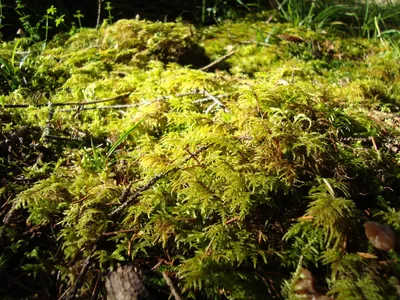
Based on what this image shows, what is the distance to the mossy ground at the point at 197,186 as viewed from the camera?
1348mm

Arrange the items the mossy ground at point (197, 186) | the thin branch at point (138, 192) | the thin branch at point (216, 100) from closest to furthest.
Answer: the mossy ground at point (197, 186) < the thin branch at point (138, 192) < the thin branch at point (216, 100)

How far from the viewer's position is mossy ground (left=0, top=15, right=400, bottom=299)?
53.1 inches

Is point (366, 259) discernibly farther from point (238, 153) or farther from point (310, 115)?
point (310, 115)

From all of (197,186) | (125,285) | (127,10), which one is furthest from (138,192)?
(127,10)

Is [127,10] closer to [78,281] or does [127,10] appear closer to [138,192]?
[138,192]

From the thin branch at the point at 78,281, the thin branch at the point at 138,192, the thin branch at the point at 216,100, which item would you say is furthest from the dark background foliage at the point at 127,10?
Answer: the thin branch at the point at 78,281

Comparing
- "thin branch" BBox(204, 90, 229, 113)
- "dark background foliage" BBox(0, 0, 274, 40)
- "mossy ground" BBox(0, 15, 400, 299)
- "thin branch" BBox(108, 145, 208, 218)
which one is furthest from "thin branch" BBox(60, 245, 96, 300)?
"dark background foliage" BBox(0, 0, 274, 40)

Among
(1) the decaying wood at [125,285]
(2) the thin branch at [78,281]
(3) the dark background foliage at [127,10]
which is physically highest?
(3) the dark background foliage at [127,10]

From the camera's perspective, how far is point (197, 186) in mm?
1556

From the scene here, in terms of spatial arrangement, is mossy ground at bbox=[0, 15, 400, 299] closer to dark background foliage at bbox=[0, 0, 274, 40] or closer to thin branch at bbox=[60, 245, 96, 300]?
thin branch at bbox=[60, 245, 96, 300]

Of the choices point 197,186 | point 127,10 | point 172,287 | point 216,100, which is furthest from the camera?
point 127,10

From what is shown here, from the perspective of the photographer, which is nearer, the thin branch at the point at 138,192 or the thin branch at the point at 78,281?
the thin branch at the point at 78,281

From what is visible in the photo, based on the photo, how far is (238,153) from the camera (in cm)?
170

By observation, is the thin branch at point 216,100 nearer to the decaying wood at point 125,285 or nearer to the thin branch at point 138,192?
the thin branch at point 138,192
